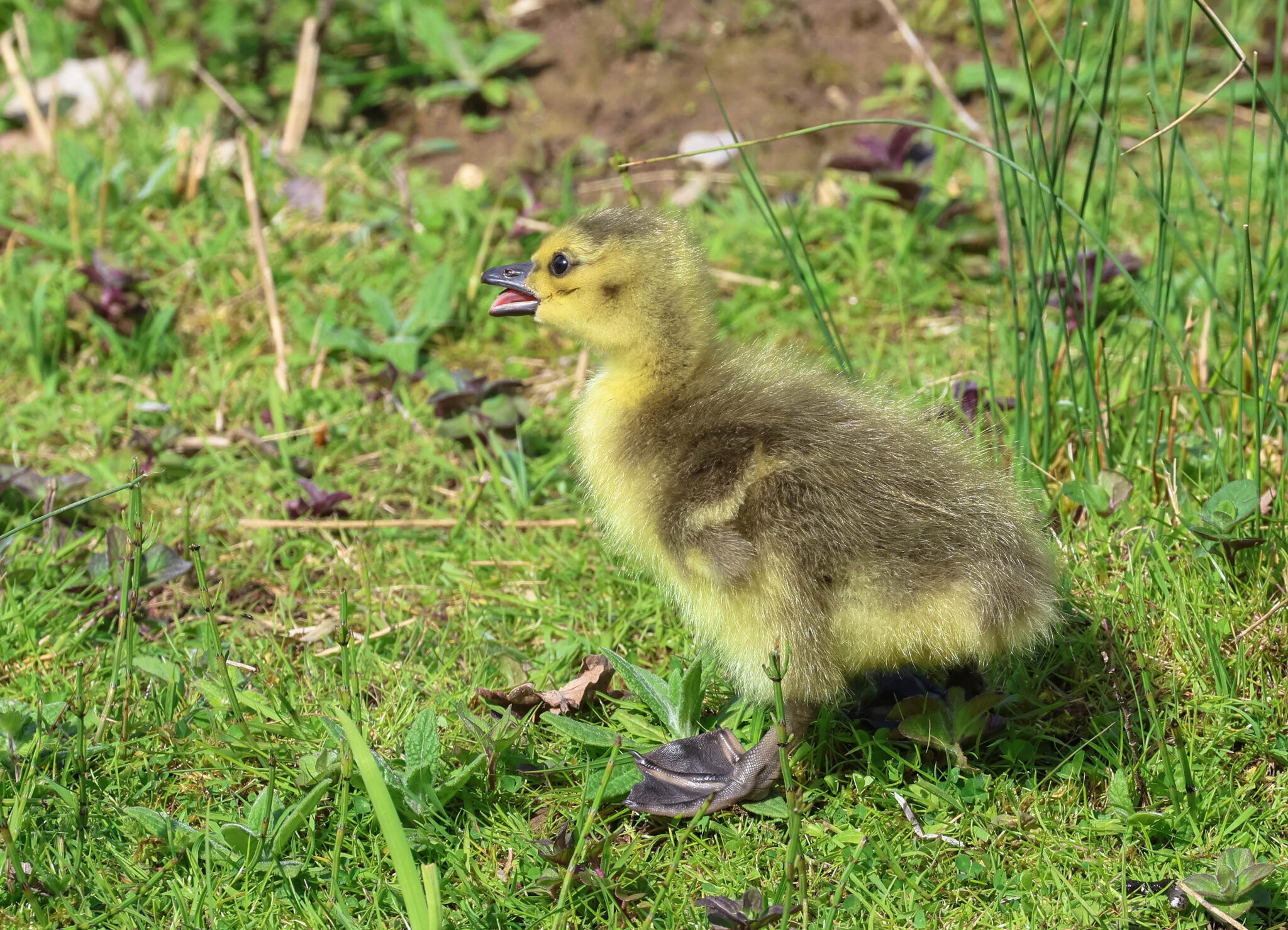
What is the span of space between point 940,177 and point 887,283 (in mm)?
676

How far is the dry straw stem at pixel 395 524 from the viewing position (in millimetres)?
3301

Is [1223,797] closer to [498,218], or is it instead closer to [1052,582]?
[1052,582]

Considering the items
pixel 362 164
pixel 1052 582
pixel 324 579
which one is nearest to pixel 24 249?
pixel 362 164

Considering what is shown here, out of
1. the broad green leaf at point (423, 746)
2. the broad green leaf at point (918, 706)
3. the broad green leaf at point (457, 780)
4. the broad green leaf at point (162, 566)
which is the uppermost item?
the broad green leaf at point (423, 746)

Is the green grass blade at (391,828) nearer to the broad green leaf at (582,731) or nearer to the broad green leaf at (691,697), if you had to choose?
the broad green leaf at (582,731)

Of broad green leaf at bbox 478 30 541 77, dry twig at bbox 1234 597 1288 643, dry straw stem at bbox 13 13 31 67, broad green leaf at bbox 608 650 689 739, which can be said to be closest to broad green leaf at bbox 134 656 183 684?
broad green leaf at bbox 608 650 689 739

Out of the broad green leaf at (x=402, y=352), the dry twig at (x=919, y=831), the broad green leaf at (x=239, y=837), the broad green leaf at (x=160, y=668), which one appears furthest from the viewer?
the broad green leaf at (x=402, y=352)

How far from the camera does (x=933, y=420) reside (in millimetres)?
2678

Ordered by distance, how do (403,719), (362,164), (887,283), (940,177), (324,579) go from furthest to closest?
(362,164) < (940,177) < (887,283) < (324,579) < (403,719)

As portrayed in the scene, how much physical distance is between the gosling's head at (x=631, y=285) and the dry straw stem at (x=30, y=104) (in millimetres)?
3023

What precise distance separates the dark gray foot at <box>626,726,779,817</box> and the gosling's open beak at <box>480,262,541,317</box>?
1047 millimetres

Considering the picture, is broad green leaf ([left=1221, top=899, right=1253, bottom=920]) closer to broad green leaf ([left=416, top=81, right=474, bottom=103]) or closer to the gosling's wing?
the gosling's wing

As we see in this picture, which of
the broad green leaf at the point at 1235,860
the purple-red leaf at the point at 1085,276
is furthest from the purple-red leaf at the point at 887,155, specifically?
the broad green leaf at the point at 1235,860

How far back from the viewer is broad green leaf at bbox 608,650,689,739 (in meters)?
2.60
